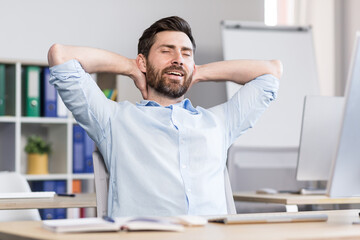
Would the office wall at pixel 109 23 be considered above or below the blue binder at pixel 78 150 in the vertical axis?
above

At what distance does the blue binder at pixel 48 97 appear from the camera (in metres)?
3.65

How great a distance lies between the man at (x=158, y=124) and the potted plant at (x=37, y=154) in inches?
74.3

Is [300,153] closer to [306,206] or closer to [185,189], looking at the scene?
[306,206]

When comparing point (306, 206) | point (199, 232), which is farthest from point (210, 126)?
point (306, 206)

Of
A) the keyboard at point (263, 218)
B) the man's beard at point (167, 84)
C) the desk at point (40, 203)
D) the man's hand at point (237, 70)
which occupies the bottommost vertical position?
the desk at point (40, 203)

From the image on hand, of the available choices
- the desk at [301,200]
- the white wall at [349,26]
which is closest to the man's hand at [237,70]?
the desk at [301,200]

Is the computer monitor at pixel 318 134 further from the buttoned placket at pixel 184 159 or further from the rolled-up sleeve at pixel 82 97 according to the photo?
the rolled-up sleeve at pixel 82 97

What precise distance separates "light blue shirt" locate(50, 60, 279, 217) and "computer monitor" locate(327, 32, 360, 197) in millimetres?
586

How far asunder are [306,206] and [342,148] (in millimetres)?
1790

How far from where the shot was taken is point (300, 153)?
8.55 feet

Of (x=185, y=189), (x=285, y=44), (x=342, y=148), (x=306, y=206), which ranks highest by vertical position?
(x=285, y=44)

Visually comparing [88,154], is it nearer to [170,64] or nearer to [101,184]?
[170,64]

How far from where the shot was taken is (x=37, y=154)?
376cm

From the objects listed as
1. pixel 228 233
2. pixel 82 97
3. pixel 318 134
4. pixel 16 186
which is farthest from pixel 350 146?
pixel 16 186
